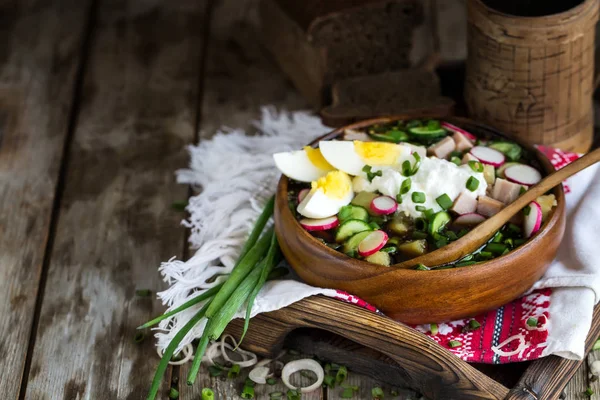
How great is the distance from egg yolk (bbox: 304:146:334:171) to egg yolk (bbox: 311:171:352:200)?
0.28 ft

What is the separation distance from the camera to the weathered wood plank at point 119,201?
2.44 meters

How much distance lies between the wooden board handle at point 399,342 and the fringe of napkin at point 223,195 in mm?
243

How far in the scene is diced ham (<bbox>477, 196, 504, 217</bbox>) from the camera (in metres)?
2.30

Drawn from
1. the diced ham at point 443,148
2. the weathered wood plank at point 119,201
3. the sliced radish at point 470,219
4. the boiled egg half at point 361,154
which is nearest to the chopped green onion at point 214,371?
the weathered wood plank at point 119,201

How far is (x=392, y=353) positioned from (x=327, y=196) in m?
0.45

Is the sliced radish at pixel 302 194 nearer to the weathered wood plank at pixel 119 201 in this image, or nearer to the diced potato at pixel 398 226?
the diced potato at pixel 398 226

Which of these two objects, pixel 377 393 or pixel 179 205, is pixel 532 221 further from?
pixel 179 205

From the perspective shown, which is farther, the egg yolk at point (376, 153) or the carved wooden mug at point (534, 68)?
the carved wooden mug at point (534, 68)

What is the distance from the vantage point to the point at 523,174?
2418mm

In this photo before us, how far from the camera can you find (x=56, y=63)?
12.0ft

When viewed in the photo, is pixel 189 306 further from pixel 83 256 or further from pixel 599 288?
pixel 599 288

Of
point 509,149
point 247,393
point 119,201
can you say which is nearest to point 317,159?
point 509,149

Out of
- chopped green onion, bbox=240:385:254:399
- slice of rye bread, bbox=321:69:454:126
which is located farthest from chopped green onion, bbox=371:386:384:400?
slice of rye bread, bbox=321:69:454:126

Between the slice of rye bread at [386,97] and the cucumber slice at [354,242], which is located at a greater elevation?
the cucumber slice at [354,242]
